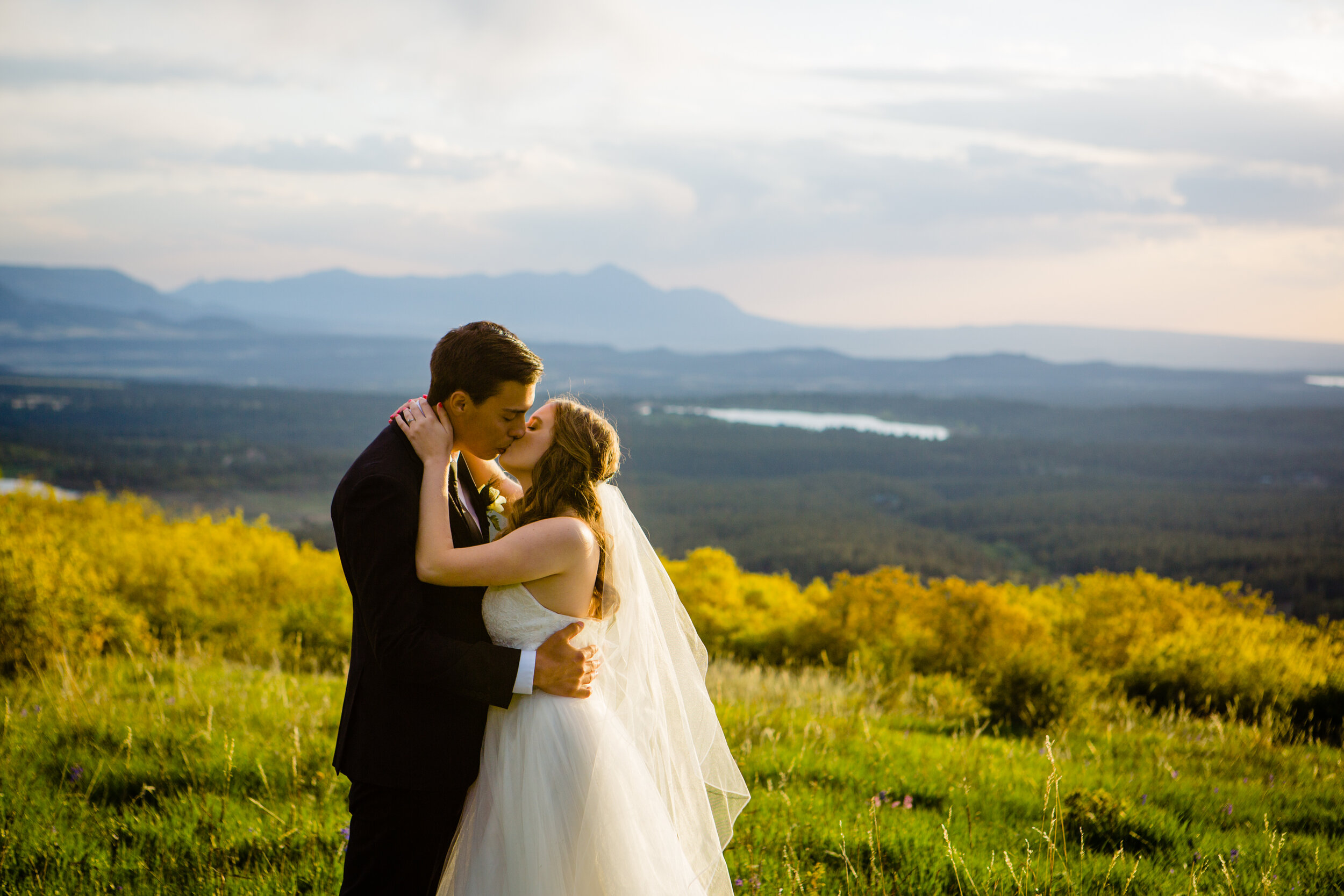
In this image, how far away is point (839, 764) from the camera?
4.92 meters

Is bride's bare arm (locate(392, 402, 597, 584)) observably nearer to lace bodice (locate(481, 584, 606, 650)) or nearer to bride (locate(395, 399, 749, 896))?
bride (locate(395, 399, 749, 896))

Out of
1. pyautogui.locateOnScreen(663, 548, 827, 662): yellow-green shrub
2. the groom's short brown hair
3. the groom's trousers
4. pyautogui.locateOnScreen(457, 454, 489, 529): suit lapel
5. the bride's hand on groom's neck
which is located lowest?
pyautogui.locateOnScreen(663, 548, 827, 662): yellow-green shrub

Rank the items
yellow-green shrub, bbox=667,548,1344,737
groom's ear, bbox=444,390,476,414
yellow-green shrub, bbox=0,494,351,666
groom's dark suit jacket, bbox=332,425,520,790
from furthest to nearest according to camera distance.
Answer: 1. yellow-green shrub, bbox=0,494,351,666
2. yellow-green shrub, bbox=667,548,1344,737
3. groom's ear, bbox=444,390,476,414
4. groom's dark suit jacket, bbox=332,425,520,790

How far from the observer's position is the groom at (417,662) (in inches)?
101

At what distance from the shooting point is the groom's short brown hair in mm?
2699

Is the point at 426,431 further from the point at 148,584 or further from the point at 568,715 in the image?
the point at 148,584

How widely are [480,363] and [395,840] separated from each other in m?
1.64

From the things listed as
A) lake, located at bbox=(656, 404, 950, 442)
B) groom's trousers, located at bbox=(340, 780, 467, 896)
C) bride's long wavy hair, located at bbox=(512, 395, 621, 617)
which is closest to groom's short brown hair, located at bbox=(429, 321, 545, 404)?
bride's long wavy hair, located at bbox=(512, 395, 621, 617)

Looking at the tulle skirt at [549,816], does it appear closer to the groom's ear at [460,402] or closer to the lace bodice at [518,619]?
the lace bodice at [518,619]

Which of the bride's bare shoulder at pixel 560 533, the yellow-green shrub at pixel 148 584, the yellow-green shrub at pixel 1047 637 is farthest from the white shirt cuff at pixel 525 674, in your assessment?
the yellow-green shrub at pixel 148 584

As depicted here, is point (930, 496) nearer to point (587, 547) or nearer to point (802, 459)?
point (802, 459)

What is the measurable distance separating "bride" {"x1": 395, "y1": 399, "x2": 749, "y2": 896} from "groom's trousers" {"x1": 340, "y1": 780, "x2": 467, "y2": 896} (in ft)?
0.24

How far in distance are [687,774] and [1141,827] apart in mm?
2667

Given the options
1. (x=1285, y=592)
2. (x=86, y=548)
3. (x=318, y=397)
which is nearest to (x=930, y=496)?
(x=1285, y=592)
